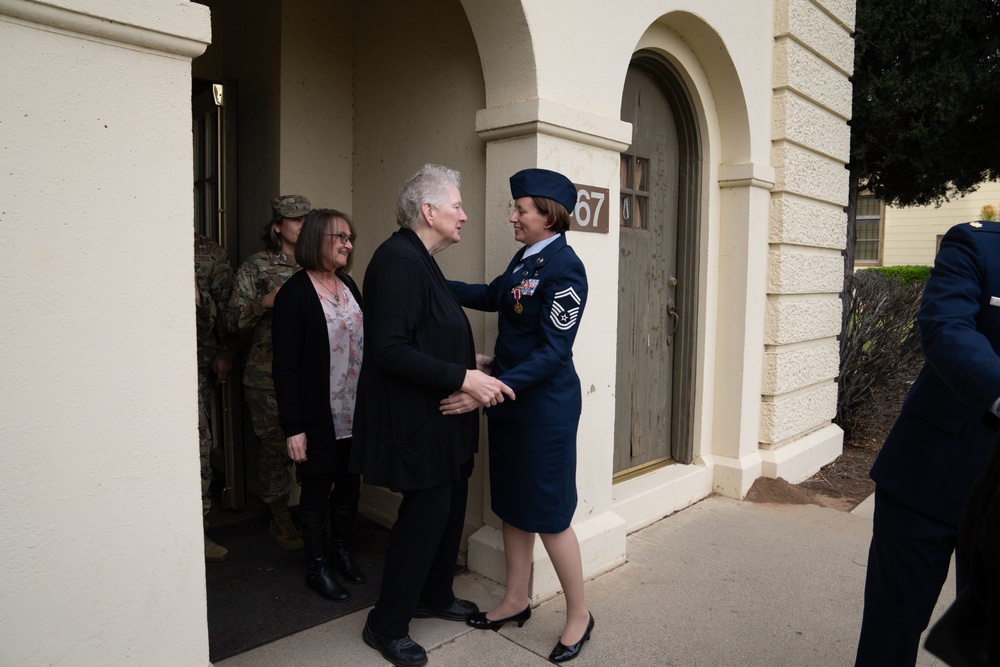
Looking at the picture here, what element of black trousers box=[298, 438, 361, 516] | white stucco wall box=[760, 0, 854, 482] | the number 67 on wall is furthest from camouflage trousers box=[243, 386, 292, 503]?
white stucco wall box=[760, 0, 854, 482]

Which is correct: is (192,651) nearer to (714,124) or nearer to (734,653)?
(734,653)

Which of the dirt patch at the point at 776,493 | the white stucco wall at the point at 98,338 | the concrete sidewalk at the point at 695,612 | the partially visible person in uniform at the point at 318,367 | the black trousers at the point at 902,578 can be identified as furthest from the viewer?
the dirt patch at the point at 776,493

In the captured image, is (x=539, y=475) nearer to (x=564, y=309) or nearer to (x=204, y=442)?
(x=564, y=309)

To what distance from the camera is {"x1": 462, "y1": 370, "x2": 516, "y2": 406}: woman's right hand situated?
2504mm

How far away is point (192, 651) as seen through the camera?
212cm

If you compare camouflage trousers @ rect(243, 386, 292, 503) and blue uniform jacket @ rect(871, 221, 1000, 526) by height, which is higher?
blue uniform jacket @ rect(871, 221, 1000, 526)

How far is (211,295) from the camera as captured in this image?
3701 mm

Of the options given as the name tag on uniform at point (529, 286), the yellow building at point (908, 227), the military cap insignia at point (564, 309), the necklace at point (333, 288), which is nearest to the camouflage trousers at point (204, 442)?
the necklace at point (333, 288)

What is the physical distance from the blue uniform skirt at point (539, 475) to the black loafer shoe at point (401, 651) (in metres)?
0.58

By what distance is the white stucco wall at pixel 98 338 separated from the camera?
5.81 ft

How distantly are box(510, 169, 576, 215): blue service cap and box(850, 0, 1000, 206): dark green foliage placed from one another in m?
7.00

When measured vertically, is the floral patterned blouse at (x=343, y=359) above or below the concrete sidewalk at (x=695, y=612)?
above

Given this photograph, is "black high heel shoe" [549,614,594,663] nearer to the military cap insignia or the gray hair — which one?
the military cap insignia

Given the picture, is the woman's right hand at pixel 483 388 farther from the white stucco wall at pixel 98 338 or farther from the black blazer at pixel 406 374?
the white stucco wall at pixel 98 338
